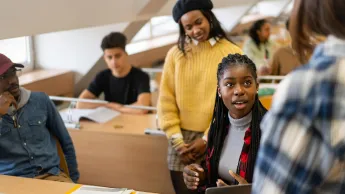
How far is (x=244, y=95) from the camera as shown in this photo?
5.25ft

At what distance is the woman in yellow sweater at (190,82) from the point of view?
6.36 feet

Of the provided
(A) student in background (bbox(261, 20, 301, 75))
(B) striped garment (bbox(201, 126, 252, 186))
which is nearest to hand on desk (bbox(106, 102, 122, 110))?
(B) striped garment (bbox(201, 126, 252, 186))

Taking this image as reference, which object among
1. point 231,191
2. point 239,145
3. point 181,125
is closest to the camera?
point 231,191

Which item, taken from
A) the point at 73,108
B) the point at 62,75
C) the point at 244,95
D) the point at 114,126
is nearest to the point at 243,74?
the point at 244,95

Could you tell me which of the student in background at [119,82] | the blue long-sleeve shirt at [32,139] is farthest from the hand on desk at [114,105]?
the blue long-sleeve shirt at [32,139]

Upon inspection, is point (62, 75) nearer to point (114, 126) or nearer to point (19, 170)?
point (114, 126)

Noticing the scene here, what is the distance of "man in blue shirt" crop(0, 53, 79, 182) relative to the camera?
6.00ft

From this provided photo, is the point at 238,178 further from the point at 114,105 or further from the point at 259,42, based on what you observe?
the point at 259,42

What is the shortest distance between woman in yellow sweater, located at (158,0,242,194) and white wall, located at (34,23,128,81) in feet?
4.69

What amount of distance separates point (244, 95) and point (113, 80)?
1535 millimetres

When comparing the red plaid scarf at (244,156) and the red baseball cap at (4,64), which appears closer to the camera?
the red plaid scarf at (244,156)

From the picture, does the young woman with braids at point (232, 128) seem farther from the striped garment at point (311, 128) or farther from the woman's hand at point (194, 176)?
the striped garment at point (311, 128)

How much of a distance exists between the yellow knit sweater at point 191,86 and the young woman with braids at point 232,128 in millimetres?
230

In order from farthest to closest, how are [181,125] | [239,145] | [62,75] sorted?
1. [62,75]
2. [181,125]
3. [239,145]
